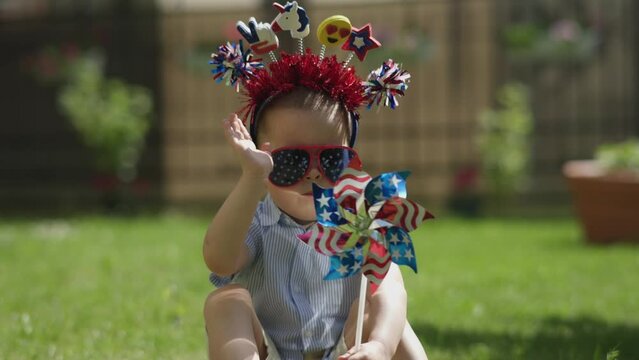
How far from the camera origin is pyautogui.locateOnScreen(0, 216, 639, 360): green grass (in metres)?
3.73

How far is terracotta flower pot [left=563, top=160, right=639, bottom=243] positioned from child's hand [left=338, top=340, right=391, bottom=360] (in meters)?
5.10

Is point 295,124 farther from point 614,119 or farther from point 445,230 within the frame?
point 614,119

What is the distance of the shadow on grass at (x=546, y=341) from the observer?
3.54 m

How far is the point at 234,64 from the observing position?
2.55m

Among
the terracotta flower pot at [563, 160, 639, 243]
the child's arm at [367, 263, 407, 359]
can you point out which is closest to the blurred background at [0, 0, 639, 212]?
the terracotta flower pot at [563, 160, 639, 243]

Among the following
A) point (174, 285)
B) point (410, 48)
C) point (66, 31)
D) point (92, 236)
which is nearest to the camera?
point (174, 285)

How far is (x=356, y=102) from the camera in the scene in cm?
256

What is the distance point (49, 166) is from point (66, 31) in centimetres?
155

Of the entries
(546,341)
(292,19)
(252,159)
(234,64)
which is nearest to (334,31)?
Result: (292,19)

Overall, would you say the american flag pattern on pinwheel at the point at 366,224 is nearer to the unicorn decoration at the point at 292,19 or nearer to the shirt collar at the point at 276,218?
the shirt collar at the point at 276,218

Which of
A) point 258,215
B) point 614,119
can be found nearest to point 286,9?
point 258,215

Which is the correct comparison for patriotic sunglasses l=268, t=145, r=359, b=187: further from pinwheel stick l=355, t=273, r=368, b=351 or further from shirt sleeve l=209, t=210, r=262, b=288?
pinwheel stick l=355, t=273, r=368, b=351

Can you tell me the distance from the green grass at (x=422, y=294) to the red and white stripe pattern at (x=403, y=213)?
1.23m

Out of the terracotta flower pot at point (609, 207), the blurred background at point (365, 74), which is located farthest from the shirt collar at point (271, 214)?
the blurred background at point (365, 74)
